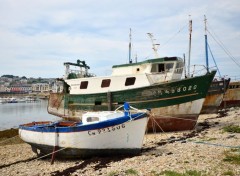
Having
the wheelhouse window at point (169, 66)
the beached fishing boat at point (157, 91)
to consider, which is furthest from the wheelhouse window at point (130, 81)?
the wheelhouse window at point (169, 66)

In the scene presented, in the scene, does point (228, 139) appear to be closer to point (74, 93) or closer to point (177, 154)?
point (177, 154)

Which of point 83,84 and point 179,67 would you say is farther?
point 83,84

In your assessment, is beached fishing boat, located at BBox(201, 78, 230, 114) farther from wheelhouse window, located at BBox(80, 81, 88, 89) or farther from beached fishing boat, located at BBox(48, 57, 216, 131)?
wheelhouse window, located at BBox(80, 81, 88, 89)

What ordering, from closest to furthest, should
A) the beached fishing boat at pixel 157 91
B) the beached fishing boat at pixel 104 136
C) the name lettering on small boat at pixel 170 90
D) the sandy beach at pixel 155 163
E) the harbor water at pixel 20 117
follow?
the sandy beach at pixel 155 163 < the beached fishing boat at pixel 104 136 < the name lettering on small boat at pixel 170 90 < the beached fishing boat at pixel 157 91 < the harbor water at pixel 20 117

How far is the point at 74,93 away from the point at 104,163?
46.2 feet

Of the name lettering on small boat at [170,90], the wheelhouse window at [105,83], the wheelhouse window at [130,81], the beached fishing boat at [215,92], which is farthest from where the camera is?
the beached fishing boat at [215,92]

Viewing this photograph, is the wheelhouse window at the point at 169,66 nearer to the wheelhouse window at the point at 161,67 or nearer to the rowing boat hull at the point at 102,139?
the wheelhouse window at the point at 161,67

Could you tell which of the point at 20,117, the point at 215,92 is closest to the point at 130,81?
the point at 215,92

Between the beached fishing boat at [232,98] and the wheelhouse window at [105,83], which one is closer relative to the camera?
the wheelhouse window at [105,83]

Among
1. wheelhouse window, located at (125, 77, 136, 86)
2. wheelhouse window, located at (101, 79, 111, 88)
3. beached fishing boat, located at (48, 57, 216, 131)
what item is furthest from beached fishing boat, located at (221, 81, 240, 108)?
wheelhouse window, located at (101, 79, 111, 88)

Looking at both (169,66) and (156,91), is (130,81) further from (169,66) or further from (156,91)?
(169,66)

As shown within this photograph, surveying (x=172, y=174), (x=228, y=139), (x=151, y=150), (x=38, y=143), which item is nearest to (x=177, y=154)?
(x=151, y=150)

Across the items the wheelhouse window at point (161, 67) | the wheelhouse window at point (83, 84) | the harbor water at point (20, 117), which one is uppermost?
the wheelhouse window at point (161, 67)

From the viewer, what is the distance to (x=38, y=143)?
14703mm
